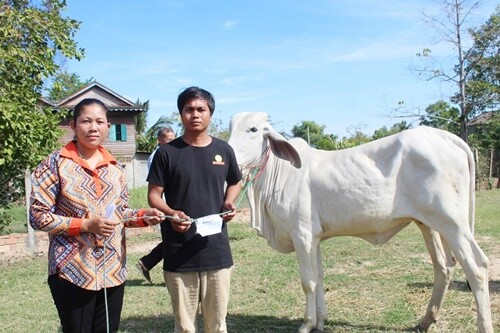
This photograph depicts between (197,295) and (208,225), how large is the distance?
0.43 metres

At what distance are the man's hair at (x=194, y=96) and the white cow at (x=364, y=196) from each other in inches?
45.5

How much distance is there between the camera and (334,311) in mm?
4730

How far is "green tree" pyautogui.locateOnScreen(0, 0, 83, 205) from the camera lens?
711 cm

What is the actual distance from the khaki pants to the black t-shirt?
0.06 meters

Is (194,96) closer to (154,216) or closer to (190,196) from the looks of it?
(190,196)

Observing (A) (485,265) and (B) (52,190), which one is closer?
(B) (52,190)

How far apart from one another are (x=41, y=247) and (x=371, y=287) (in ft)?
18.1

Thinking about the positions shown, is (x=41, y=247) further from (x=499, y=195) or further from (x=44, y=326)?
(x=499, y=195)

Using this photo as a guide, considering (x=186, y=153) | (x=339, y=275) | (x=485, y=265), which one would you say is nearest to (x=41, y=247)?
(x=339, y=275)

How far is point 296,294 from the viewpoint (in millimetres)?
5301

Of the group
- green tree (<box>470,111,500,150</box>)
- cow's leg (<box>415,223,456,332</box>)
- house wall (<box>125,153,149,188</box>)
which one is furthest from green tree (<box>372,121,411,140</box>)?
cow's leg (<box>415,223,456,332</box>)

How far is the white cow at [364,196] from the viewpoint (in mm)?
3680

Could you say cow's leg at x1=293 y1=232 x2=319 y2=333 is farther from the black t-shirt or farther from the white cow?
the black t-shirt

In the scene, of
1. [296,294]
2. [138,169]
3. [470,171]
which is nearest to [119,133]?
[138,169]
